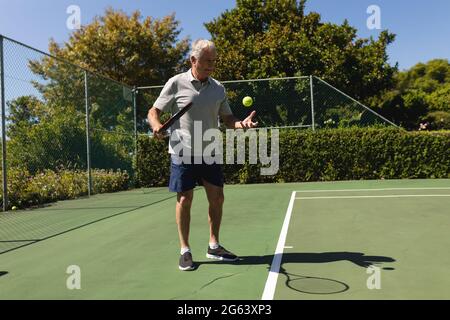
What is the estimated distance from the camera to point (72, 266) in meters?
4.37

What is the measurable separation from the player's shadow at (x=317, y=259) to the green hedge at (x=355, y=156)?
31.3 feet

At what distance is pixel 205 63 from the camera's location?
4.09 metres

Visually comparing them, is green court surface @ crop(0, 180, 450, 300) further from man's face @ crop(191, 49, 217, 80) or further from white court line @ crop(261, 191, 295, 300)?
man's face @ crop(191, 49, 217, 80)

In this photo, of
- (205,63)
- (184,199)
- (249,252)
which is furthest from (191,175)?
(249,252)

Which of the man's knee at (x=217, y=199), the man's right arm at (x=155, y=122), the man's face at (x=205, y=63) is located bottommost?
the man's knee at (x=217, y=199)

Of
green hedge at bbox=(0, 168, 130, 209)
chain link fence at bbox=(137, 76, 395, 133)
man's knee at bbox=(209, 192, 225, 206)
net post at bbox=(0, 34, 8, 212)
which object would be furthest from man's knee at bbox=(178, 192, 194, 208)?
chain link fence at bbox=(137, 76, 395, 133)

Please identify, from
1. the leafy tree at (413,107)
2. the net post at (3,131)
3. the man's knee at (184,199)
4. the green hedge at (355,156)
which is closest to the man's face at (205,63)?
the man's knee at (184,199)

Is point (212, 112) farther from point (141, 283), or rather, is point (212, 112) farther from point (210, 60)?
point (141, 283)

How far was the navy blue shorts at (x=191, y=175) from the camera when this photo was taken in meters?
4.11

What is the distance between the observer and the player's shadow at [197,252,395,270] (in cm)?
416

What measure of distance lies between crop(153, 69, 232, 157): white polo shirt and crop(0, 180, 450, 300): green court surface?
115 cm

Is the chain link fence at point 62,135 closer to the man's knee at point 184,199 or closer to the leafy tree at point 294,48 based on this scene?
the man's knee at point 184,199

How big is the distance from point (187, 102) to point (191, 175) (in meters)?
0.64
